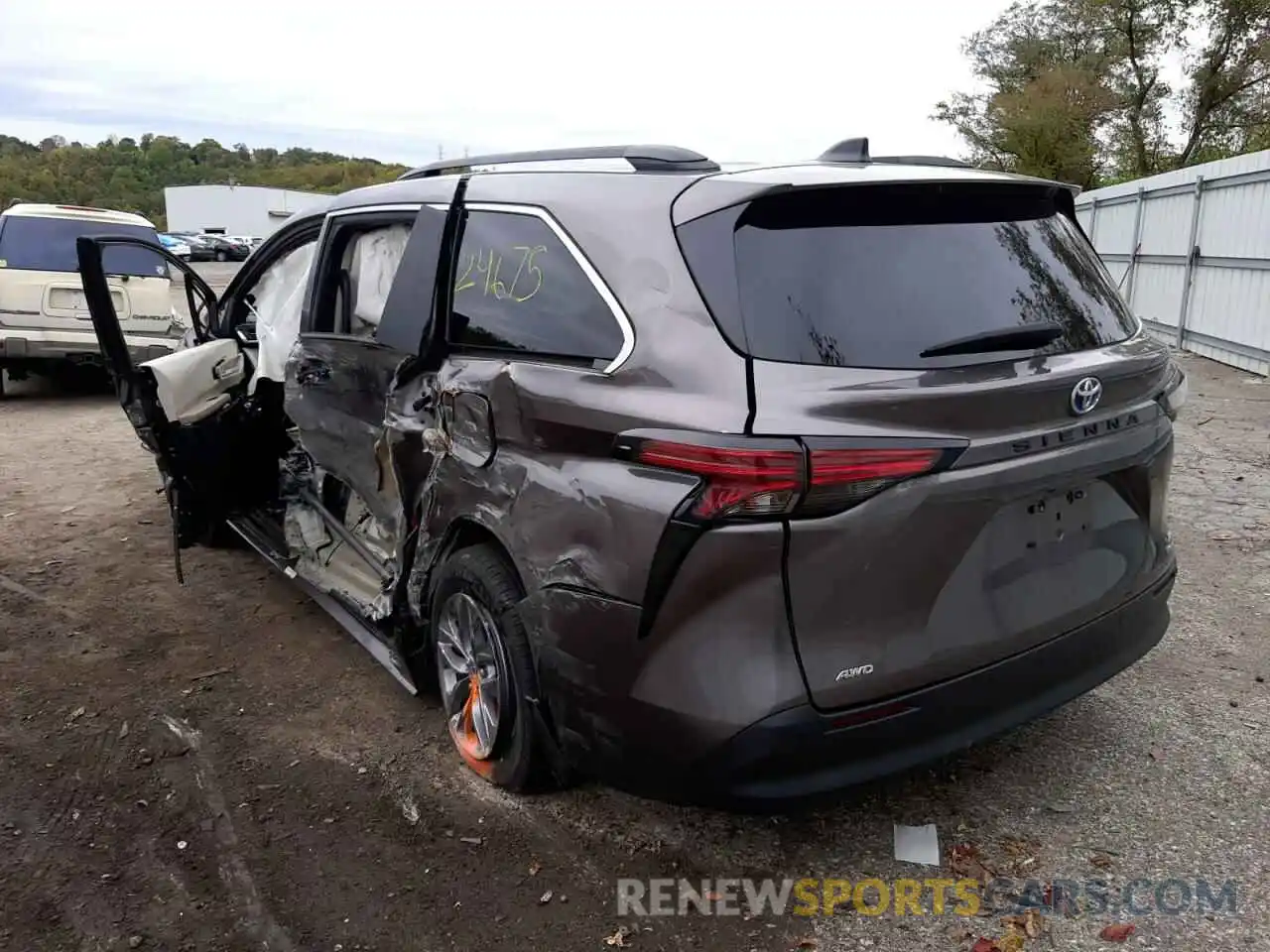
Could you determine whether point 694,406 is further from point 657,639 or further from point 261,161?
point 261,161

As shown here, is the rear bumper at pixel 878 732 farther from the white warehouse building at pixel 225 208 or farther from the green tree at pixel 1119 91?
the white warehouse building at pixel 225 208

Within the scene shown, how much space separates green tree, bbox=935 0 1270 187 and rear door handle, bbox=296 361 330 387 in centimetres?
2773

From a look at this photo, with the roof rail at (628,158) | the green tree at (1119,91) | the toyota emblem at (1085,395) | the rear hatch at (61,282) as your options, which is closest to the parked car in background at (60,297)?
the rear hatch at (61,282)

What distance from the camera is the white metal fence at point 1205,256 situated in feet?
34.6

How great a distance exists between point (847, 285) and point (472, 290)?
4.20ft

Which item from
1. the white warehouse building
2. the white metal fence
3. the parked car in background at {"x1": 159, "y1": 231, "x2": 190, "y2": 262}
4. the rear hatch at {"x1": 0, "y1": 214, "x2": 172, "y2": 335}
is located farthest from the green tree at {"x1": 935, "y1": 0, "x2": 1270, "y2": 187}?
the white warehouse building

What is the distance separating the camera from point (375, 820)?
9.98ft

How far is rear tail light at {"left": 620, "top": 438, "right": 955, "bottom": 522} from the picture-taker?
218 centimetres

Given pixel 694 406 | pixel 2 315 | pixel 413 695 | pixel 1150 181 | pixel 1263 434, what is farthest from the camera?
pixel 1150 181

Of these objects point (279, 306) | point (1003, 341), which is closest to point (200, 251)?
point (279, 306)

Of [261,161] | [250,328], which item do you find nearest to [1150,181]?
[250,328]

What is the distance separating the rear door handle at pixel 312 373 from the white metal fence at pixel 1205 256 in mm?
8701

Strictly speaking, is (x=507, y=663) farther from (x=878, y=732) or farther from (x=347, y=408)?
(x=347, y=408)

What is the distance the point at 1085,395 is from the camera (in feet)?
8.48
